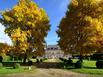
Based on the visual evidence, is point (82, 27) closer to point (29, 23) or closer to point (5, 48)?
point (29, 23)

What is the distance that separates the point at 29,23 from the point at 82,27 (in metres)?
12.7

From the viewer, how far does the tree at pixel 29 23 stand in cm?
6234

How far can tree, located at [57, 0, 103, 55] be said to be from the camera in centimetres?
5266

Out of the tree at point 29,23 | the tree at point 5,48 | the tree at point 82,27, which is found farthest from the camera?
the tree at point 29,23

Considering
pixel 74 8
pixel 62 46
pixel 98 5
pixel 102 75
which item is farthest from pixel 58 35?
pixel 102 75

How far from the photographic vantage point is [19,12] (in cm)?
6244

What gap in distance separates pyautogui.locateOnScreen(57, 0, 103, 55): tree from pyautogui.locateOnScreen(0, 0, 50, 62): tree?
6.90 metres

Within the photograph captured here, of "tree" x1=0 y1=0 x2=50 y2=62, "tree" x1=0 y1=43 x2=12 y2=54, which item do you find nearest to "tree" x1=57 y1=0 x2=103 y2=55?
"tree" x1=0 y1=0 x2=50 y2=62

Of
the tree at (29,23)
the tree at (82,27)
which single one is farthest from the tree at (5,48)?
the tree at (82,27)

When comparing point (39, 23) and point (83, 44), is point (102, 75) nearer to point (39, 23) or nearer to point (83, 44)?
point (83, 44)

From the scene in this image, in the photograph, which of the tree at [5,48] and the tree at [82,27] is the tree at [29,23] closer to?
the tree at [5,48]

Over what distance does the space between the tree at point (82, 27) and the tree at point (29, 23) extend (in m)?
6.90

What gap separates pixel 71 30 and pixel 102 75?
18765mm

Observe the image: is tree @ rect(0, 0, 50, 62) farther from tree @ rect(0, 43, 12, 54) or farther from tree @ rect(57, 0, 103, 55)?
tree @ rect(57, 0, 103, 55)
